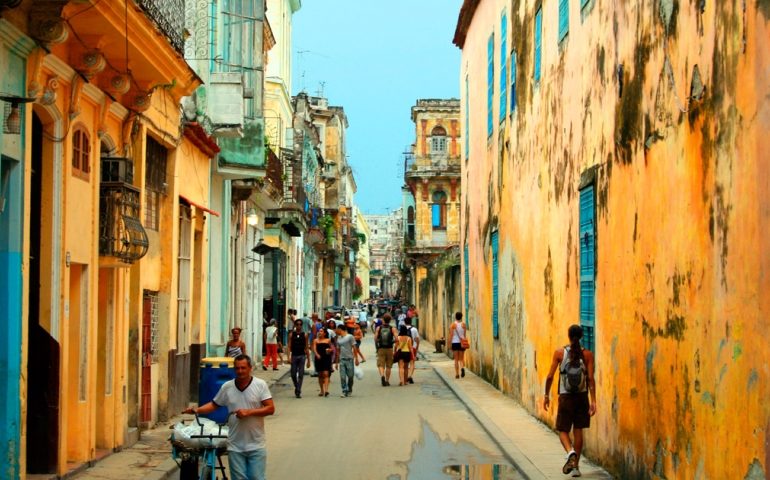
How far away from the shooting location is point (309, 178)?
52188 millimetres

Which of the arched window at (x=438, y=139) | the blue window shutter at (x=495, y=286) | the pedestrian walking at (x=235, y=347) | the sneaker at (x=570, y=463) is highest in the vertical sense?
the arched window at (x=438, y=139)

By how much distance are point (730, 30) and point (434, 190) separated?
50230 millimetres

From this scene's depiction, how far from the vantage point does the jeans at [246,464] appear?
898cm

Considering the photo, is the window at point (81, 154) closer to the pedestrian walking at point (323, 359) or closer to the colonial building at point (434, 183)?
the pedestrian walking at point (323, 359)

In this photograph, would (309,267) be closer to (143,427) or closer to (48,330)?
(143,427)

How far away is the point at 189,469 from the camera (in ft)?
31.0

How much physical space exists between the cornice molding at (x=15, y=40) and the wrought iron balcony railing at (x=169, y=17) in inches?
71.2

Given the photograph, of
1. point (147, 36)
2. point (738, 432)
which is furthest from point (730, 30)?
point (147, 36)

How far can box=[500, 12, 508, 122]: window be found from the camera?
20.9 meters

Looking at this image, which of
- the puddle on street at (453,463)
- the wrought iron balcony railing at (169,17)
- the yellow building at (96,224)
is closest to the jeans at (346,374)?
the yellow building at (96,224)

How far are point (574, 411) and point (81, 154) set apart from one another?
623cm

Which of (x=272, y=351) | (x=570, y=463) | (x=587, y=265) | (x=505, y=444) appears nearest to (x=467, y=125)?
(x=272, y=351)

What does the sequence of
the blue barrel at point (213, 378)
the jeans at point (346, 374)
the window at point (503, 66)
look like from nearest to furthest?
the blue barrel at point (213, 378) < the window at point (503, 66) < the jeans at point (346, 374)

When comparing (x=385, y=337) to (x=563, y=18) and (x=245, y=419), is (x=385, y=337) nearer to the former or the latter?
(x=563, y=18)
